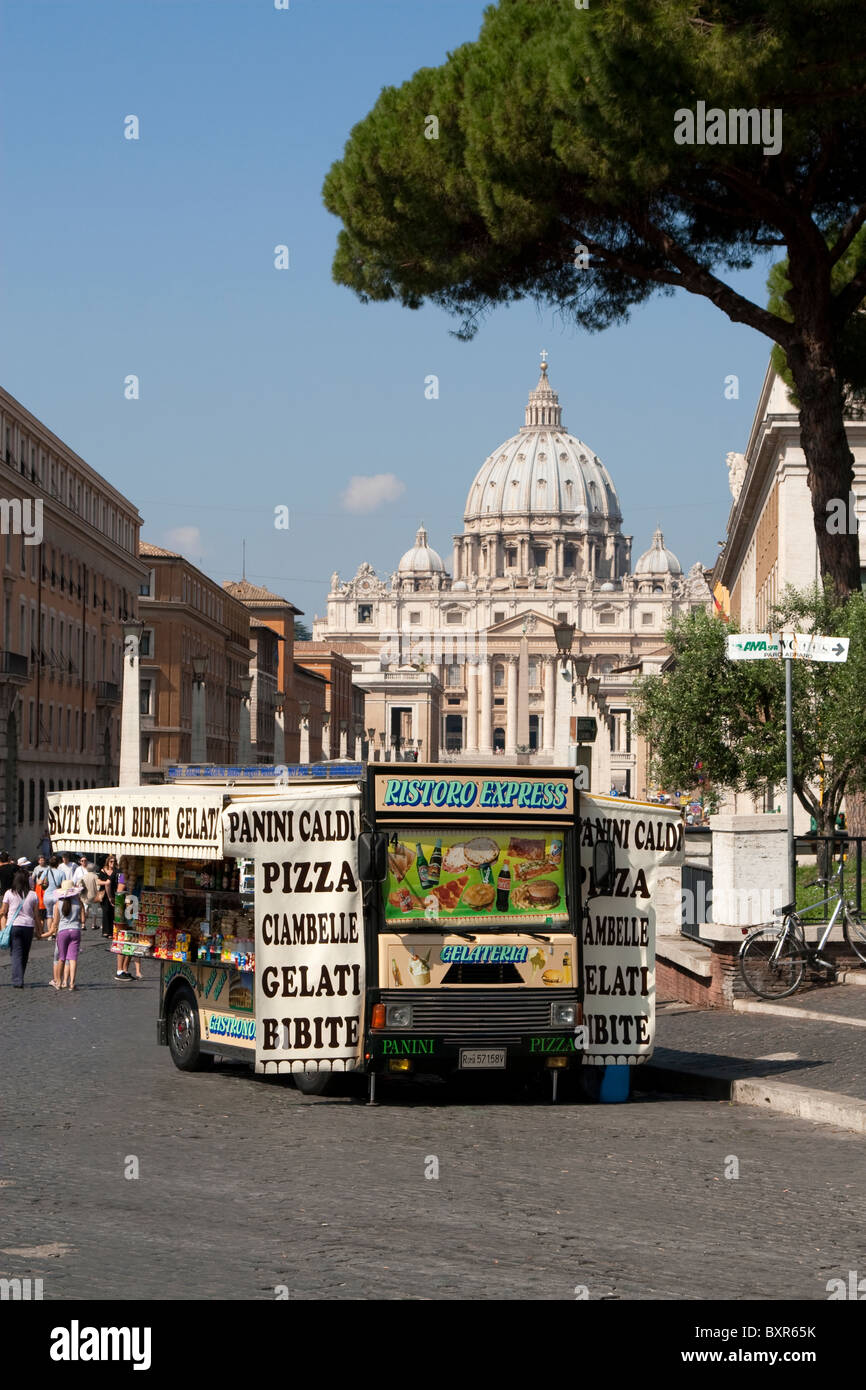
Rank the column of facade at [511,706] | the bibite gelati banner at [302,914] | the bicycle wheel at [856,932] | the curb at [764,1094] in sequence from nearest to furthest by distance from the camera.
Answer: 1. the curb at [764,1094]
2. the bibite gelati banner at [302,914]
3. the bicycle wheel at [856,932]
4. the column of facade at [511,706]

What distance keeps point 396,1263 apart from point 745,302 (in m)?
16.9

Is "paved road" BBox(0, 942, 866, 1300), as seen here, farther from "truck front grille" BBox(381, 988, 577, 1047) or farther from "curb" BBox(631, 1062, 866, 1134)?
"truck front grille" BBox(381, 988, 577, 1047)

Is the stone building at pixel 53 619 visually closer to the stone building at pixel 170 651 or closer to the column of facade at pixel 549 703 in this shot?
the stone building at pixel 170 651

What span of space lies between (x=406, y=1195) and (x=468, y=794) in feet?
12.9

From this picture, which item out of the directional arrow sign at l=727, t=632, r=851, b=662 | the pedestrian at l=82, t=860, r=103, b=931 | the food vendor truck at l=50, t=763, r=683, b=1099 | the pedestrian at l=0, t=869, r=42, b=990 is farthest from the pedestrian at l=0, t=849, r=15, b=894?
the food vendor truck at l=50, t=763, r=683, b=1099

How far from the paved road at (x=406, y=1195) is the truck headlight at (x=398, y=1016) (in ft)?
1.70

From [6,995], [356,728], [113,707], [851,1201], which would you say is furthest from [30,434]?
[356,728]

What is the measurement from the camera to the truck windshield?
469 inches

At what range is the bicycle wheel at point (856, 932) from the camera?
16.3 m

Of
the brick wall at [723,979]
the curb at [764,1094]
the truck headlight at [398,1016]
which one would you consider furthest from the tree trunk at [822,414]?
Result: the truck headlight at [398,1016]

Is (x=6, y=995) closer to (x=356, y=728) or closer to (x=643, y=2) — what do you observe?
(x=643, y=2)

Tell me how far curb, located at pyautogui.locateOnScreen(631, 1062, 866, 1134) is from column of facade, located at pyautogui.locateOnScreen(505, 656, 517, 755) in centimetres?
16435
